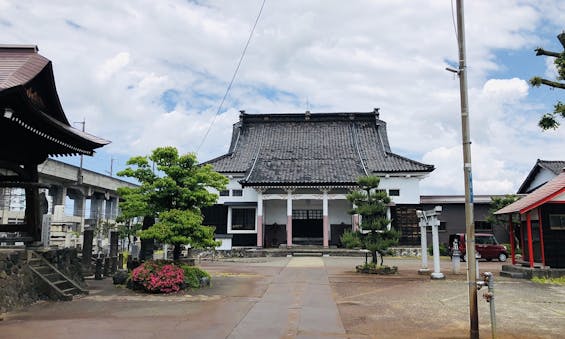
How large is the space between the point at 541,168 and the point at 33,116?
33.7 m

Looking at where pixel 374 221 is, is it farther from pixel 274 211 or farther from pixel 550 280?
pixel 274 211

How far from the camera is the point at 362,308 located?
10359mm

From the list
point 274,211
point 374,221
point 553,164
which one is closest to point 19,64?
point 374,221

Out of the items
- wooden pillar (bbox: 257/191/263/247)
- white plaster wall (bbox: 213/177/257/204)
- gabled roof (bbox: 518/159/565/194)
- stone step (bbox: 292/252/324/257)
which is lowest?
stone step (bbox: 292/252/324/257)

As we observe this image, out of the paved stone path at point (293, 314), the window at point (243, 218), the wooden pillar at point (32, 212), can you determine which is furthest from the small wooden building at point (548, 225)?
the window at point (243, 218)

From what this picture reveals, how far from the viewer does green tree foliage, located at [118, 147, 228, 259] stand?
1320 centimetres

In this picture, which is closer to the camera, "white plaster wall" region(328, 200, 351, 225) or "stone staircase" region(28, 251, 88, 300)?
"stone staircase" region(28, 251, 88, 300)

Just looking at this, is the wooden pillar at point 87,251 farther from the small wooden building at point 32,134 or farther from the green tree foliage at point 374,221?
the green tree foliage at point 374,221

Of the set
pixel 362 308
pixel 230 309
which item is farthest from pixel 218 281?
pixel 362 308

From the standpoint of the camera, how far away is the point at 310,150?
3556 centimetres

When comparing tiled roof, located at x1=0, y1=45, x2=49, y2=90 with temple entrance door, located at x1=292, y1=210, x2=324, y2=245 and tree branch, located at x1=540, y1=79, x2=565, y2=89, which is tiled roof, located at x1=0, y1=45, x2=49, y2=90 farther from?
temple entrance door, located at x1=292, y1=210, x2=324, y2=245

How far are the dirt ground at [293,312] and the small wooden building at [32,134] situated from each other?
3426 millimetres

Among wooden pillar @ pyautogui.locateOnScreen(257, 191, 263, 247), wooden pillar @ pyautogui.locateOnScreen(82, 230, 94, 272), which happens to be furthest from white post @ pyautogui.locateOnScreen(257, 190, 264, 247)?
wooden pillar @ pyautogui.locateOnScreen(82, 230, 94, 272)

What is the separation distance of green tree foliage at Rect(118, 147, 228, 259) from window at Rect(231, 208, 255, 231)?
56.1 feet
